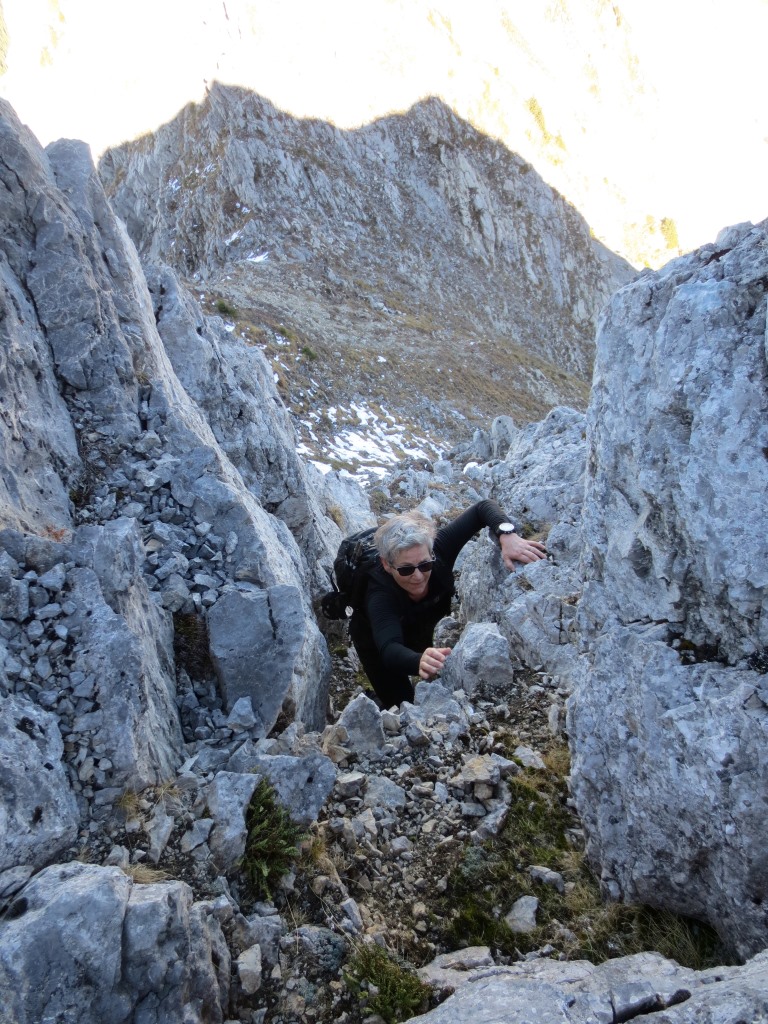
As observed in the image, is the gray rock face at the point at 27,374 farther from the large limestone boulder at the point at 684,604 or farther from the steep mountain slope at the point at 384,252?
the steep mountain slope at the point at 384,252

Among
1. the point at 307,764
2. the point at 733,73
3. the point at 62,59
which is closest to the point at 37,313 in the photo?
the point at 307,764

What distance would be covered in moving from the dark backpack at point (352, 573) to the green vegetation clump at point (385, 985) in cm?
383

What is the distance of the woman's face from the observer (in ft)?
21.6

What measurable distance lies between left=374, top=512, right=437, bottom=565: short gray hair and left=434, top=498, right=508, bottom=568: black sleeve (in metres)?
0.59

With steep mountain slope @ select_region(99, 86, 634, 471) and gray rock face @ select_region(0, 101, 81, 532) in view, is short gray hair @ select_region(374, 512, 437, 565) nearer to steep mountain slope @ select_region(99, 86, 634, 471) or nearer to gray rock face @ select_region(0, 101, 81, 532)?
gray rock face @ select_region(0, 101, 81, 532)

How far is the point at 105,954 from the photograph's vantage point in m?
3.37

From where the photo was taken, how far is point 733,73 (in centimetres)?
7581

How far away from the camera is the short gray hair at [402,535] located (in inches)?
258

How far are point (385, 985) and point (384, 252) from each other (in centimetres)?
5943

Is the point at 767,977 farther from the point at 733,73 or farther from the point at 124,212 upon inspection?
the point at 733,73

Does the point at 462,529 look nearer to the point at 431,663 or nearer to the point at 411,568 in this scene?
the point at 411,568

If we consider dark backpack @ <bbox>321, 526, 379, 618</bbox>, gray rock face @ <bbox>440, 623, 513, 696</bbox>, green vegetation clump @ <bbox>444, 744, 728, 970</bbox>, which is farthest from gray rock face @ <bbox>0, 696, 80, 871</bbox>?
gray rock face @ <bbox>440, 623, 513, 696</bbox>

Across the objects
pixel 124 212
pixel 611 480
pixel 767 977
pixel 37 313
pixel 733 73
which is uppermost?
pixel 733 73

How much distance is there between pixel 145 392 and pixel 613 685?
6.16 meters
